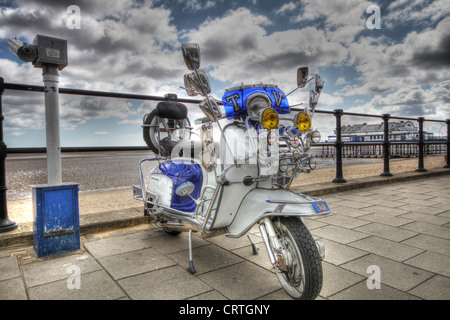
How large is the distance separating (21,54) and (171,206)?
148 centimetres

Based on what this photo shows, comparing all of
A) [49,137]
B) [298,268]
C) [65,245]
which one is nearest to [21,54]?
[49,137]

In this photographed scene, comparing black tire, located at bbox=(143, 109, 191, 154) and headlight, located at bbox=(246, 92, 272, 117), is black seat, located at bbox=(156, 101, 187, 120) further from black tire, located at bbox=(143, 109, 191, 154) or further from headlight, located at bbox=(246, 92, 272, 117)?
headlight, located at bbox=(246, 92, 272, 117)

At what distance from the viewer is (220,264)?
2012 mm

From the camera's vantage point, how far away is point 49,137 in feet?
7.58

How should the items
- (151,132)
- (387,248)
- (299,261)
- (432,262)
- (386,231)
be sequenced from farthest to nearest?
(386,231)
(151,132)
(387,248)
(432,262)
(299,261)

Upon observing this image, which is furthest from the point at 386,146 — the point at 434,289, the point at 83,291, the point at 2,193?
the point at 2,193

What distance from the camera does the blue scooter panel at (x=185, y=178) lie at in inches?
87.2

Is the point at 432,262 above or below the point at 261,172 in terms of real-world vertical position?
below

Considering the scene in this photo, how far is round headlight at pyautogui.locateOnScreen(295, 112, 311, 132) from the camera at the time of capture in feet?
5.14

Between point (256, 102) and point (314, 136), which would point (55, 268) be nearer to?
point (256, 102)

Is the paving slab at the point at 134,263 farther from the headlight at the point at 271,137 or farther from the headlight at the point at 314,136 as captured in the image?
the headlight at the point at 314,136

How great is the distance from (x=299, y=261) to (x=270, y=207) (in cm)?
28

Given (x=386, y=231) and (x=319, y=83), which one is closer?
(x=319, y=83)
